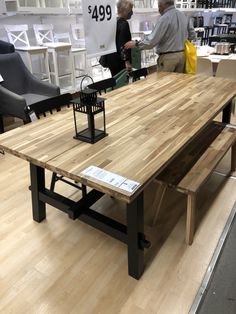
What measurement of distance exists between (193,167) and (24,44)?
149 inches

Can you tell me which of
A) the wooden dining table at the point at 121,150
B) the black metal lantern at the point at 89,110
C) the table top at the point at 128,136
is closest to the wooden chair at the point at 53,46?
the table top at the point at 128,136

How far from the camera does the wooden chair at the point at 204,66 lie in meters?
3.89

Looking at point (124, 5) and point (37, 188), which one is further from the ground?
point (124, 5)

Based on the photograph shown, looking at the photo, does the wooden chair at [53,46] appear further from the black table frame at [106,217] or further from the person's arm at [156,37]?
the black table frame at [106,217]

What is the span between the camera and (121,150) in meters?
1.50

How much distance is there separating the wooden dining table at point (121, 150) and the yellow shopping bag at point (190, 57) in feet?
4.59

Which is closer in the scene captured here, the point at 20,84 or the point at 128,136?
the point at 128,136

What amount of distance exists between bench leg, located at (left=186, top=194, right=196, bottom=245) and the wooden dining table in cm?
36

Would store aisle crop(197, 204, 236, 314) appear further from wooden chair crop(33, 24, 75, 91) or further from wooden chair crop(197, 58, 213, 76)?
wooden chair crop(33, 24, 75, 91)

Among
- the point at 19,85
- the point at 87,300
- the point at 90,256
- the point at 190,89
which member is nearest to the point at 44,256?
the point at 90,256

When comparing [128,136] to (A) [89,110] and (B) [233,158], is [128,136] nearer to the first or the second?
(A) [89,110]

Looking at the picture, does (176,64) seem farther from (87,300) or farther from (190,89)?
(87,300)

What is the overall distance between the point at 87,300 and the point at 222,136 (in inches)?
61.0

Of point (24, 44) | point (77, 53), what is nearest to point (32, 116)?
point (24, 44)
